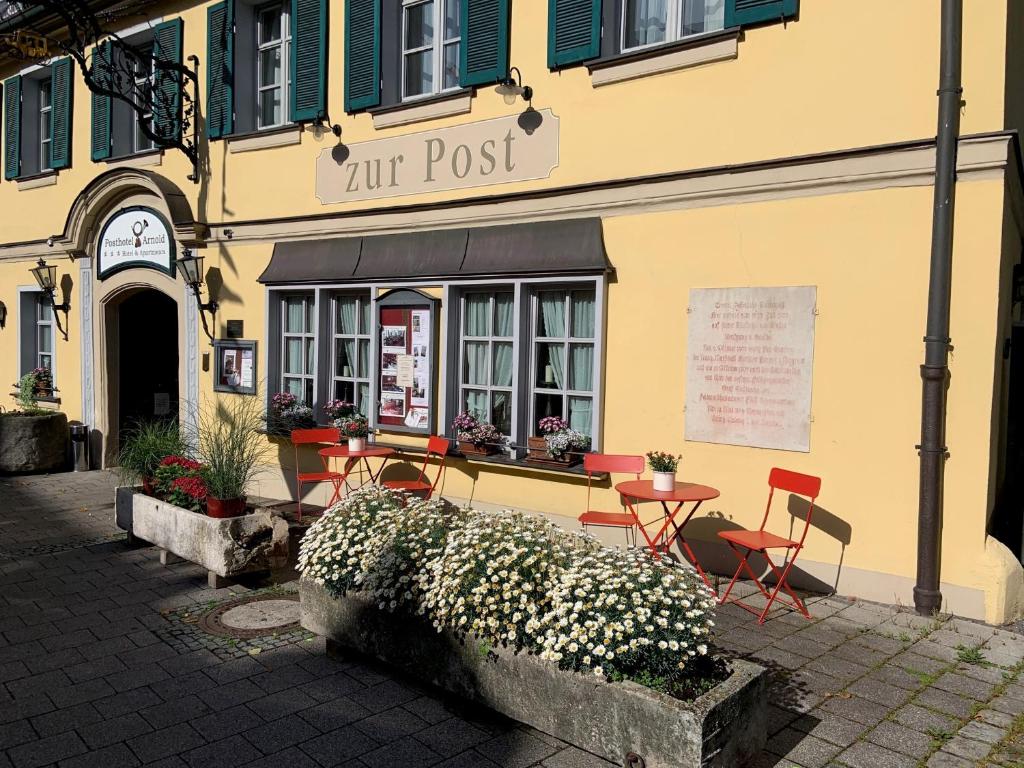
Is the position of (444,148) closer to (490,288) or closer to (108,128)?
(490,288)

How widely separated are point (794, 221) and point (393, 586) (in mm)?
3926

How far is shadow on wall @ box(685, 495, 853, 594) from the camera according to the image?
19.7ft

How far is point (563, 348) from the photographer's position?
292 inches

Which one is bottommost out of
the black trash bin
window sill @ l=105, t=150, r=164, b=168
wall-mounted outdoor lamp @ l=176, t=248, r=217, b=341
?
the black trash bin

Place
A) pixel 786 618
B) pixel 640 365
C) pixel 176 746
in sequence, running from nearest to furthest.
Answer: pixel 176 746, pixel 786 618, pixel 640 365

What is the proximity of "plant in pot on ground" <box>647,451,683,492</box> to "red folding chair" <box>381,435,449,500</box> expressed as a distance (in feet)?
7.75

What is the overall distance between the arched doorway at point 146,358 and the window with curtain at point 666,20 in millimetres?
8165

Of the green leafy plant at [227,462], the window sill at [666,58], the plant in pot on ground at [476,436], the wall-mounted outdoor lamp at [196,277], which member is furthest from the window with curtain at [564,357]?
the wall-mounted outdoor lamp at [196,277]

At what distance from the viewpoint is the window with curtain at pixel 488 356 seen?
7.81 m

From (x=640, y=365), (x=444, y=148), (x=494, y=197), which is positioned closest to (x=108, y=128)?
(x=444, y=148)

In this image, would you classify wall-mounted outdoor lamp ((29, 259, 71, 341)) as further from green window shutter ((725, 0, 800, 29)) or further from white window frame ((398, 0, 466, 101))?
green window shutter ((725, 0, 800, 29))

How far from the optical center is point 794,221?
6.11m

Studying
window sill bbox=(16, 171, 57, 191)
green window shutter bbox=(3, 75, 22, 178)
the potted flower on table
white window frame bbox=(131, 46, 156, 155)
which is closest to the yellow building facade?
the potted flower on table

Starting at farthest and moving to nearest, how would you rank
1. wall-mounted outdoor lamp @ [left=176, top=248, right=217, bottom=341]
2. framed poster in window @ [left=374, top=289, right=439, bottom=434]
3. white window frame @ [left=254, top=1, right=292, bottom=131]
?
wall-mounted outdoor lamp @ [left=176, top=248, right=217, bottom=341] → white window frame @ [left=254, top=1, right=292, bottom=131] → framed poster in window @ [left=374, top=289, right=439, bottom=434]
